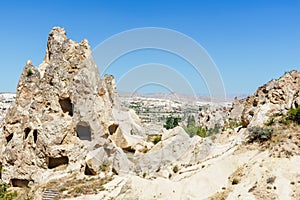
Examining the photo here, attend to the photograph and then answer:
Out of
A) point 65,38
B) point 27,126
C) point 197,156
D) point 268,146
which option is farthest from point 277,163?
point 65,38

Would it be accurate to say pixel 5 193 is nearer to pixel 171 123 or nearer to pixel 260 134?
pixel 260 134

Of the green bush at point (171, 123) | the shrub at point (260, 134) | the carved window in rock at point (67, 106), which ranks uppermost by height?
the carved window in rock at point (67, 106)

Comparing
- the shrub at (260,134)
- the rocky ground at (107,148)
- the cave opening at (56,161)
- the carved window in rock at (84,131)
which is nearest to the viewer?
the rocky ground at (107,148)

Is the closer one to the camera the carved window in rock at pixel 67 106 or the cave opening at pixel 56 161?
the cave opening at pixel 56 161

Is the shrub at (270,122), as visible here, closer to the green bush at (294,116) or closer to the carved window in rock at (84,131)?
the green bush at (294,116)

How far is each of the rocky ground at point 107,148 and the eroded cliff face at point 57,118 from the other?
0.23 feet

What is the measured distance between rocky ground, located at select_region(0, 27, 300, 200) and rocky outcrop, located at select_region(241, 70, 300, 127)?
0.22ft

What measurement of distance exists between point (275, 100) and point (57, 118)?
1578cm

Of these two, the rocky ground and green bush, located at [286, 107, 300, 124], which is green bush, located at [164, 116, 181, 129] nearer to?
the rocky ground

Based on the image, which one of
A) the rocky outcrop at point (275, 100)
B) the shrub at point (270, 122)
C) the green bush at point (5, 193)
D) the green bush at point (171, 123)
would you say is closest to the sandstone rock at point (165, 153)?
the rocky outcrop at point (275, 100)

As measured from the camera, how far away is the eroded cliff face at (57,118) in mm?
23000

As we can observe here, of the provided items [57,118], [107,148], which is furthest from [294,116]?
[57,118]

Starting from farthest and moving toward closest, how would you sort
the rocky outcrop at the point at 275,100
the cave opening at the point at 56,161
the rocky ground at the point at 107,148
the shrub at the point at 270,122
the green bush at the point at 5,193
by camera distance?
the cave opening at the point at 56,161
the rocky outcrop at the point at 275,100
the green bush at the point at 5,193
the shrub at the point at 270,122
the rocky ground at the point at 107,148

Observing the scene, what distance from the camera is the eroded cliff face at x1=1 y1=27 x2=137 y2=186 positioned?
23000mm
